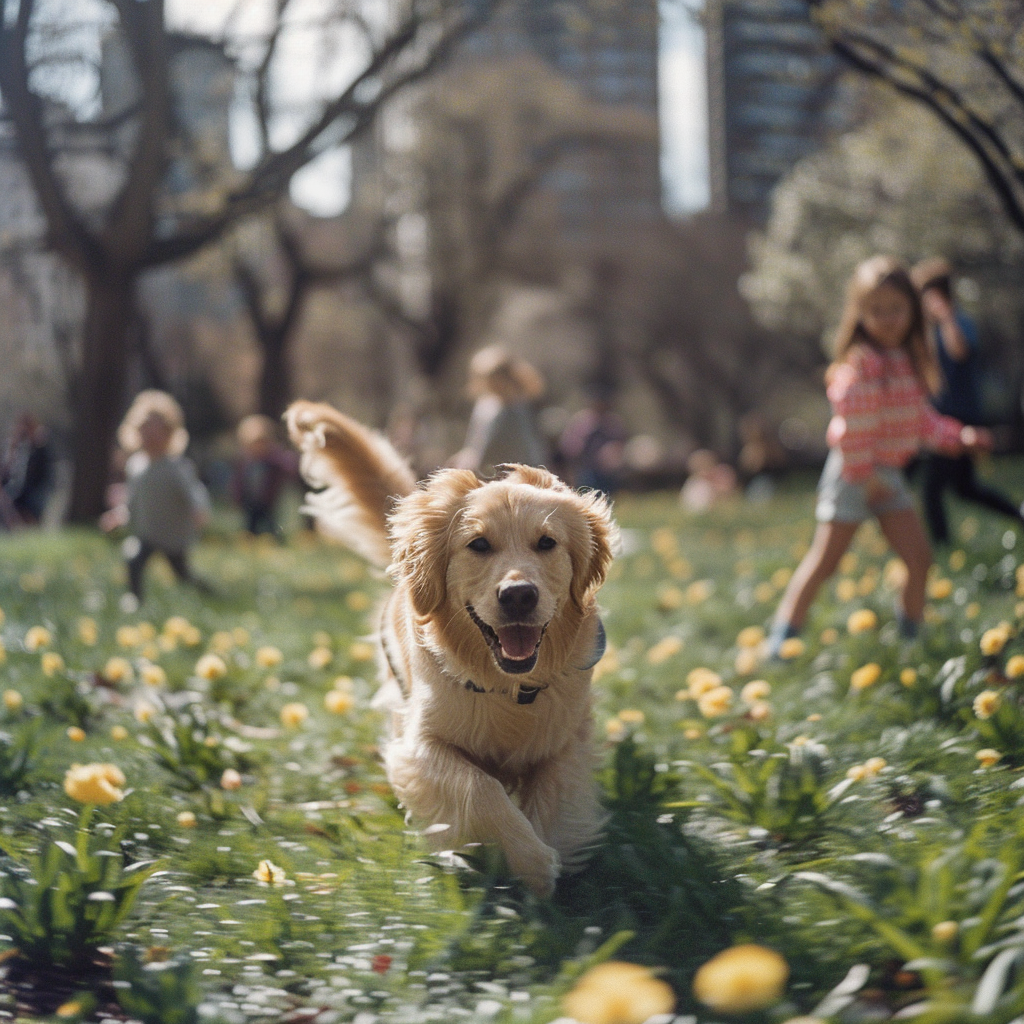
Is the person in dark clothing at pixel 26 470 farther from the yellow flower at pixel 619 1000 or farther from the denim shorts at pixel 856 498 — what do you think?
the yellow flower at pixel 619 1000

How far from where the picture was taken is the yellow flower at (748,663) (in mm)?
4848

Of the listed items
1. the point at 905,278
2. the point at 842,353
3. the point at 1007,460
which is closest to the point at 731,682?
the point at 842,353

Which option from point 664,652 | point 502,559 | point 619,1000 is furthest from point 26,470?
point 619,1000

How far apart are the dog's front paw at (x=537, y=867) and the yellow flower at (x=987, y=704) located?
1.35 m

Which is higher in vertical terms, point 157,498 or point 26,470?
point 26,470

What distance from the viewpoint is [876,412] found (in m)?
4.84

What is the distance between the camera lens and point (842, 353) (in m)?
5.00

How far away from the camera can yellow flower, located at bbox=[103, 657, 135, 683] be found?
473 cm

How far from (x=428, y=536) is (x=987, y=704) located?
1685 mm

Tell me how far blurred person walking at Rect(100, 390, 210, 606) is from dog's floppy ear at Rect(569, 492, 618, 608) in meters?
4.86

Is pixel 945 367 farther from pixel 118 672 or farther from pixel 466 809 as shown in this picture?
pixel 466 809

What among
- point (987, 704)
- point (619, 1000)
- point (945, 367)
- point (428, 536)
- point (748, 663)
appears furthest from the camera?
point (945, 367)

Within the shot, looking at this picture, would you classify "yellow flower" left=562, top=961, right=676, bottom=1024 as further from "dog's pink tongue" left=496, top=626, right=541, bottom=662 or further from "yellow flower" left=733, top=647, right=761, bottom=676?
"yellow flower" left=733, top=647, right=761, bottom=676

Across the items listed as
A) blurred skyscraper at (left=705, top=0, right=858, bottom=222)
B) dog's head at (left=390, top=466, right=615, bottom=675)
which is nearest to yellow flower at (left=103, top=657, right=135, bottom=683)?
dog's head at (left=390, top=466, right=615, bottom=675)
